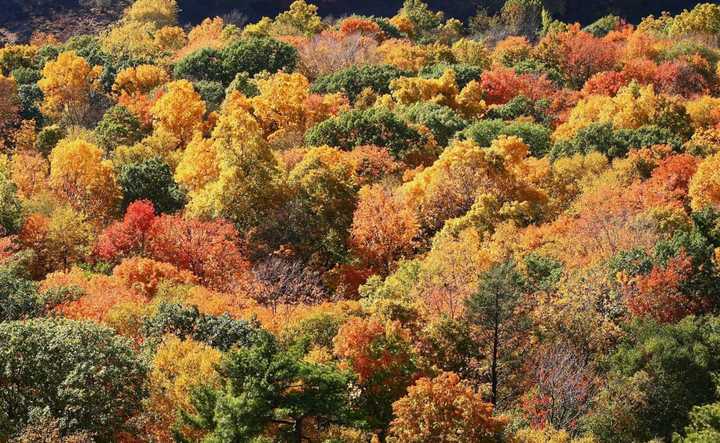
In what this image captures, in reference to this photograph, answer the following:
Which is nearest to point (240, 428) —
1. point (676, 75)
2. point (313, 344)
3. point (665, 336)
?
point (313, 344)

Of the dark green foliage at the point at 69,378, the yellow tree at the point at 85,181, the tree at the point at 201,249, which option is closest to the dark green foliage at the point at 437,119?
the tree at the point at 201,249

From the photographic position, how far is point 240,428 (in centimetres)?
3591

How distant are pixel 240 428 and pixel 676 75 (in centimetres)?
9532

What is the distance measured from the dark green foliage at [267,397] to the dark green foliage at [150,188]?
43.2 meters

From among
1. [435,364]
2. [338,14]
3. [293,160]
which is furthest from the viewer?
[338,14]

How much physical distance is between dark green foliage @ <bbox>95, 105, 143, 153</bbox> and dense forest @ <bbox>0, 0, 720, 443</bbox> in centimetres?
34

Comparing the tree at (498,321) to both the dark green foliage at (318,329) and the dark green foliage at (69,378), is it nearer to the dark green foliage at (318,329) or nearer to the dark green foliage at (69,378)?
the dark green foliage at (318,329)

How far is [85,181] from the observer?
3088 inches

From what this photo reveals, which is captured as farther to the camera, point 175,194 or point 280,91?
point 280,91

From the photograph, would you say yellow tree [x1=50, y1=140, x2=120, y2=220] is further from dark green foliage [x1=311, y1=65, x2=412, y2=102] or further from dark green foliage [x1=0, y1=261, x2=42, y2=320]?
dark green foliage [x1=311, y1=65, x2=412, y2=102]

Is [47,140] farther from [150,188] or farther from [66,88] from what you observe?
[150,188]

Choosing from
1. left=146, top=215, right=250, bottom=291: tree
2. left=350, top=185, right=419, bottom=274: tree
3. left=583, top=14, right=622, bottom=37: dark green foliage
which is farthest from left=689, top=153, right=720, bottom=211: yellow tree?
left=583, top=14, right=622, bottom=37: dark green foliage

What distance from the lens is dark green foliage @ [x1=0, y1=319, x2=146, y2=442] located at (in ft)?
131

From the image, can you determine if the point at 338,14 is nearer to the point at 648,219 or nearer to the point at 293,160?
the point at 293,160
